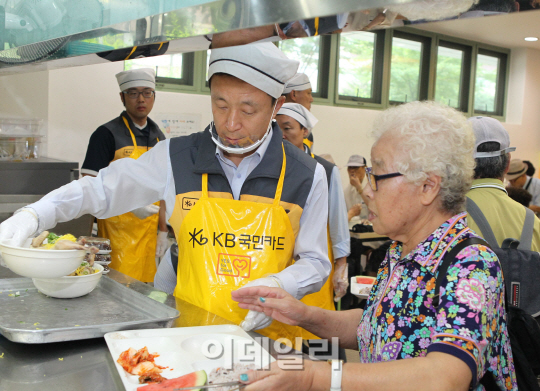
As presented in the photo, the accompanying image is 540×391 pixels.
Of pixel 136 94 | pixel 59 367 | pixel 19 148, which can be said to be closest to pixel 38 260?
pixel 59 367

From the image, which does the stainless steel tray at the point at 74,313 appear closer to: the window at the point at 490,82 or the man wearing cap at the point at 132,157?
the man wearing cap at the point at 132,157

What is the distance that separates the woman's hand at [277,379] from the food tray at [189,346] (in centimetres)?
13

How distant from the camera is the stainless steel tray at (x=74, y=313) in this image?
1295 mm

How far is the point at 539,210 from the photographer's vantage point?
6.04m

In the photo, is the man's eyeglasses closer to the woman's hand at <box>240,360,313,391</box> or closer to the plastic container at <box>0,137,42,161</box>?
the plastic container at <box>0,137,42,161</box>

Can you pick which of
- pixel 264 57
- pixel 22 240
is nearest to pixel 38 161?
pixel 22 240

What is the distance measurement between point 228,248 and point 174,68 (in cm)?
436

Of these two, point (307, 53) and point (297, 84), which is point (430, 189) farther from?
point (307, 53)

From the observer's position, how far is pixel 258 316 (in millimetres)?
1514

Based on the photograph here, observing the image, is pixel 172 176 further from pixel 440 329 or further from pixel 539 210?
pixel 539 210

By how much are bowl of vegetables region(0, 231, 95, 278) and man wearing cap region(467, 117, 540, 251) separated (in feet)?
5.53

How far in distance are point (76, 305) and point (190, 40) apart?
2.92 feet

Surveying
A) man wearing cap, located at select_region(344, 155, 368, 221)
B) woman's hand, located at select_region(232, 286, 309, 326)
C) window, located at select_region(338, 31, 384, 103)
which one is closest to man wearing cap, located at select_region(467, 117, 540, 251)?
woman's hand, located at select_region(232, 286, 309, 326)

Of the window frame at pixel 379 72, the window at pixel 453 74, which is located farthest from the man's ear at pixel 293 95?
the window at pixel 453 74
